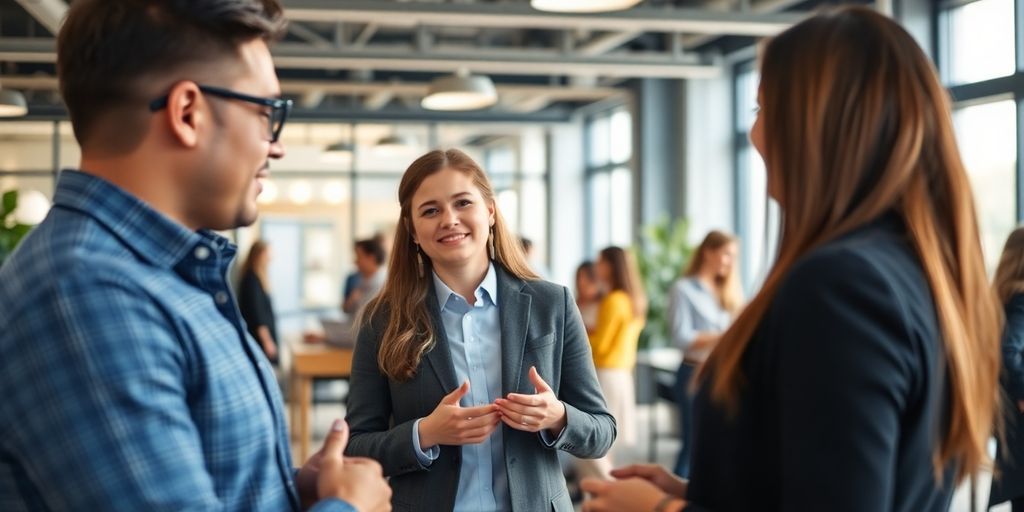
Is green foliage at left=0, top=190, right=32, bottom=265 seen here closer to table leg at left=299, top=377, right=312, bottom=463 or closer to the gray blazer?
table leg at left=299, top=377, right=312, bottom=463

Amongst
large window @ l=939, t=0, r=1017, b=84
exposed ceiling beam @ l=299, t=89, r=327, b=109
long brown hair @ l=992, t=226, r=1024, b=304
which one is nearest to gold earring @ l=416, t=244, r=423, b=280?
long brown hair @ l=992, t=226, r=1024, b=304

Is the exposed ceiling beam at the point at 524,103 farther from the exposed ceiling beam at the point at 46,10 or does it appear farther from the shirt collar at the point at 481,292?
the shirt collar at the point at 481,292

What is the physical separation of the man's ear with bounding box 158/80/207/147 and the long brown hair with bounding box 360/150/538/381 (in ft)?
3.44

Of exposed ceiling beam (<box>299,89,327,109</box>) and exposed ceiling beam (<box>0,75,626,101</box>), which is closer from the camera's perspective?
exposed ceiling beam (<box>0,75,626,101</box>)

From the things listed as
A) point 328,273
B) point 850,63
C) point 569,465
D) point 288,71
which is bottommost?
point 569,465

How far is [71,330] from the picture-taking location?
1099mm

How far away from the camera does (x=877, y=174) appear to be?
4.02 feet

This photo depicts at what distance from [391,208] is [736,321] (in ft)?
43.3

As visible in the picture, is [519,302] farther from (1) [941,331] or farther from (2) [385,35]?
(2) [385,35]

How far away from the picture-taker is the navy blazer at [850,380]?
110 cm

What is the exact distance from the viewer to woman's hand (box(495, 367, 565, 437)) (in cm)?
205

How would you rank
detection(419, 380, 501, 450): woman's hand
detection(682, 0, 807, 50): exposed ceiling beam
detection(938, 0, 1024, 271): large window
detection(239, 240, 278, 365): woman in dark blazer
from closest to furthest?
1. detection(419, 380, 501, 450): woman's hand
2. detection(938, 0, 1024, 271): large window
3. detection(239, 240, 278, 365): woman in dark blazer
4. detection(682, 0, 807, 50): exposed ceiling beam

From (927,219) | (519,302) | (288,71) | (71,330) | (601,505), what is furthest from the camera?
(288,71)

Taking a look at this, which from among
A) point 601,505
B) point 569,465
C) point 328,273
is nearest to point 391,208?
point 328,273
